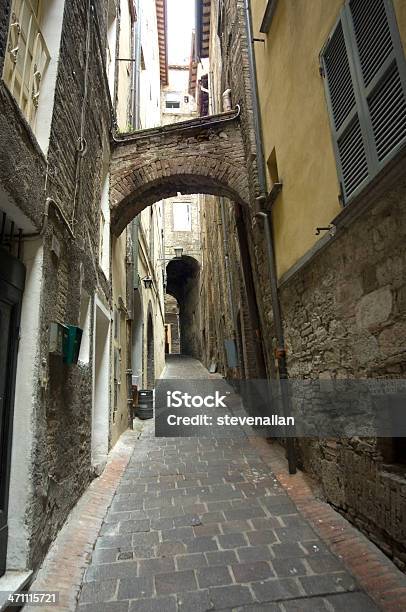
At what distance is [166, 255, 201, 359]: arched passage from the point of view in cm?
2228

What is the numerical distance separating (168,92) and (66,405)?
26.9 m

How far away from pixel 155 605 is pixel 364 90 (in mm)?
3809

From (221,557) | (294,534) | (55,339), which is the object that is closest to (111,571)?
(221,557)

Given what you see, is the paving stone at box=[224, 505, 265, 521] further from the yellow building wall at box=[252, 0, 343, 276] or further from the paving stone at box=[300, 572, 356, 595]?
the yellow building wall at box=[252, 0, 343, 276]

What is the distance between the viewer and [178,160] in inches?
263

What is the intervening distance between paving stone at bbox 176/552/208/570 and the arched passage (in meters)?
18.1

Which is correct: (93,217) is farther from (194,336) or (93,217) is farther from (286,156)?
(194,336)

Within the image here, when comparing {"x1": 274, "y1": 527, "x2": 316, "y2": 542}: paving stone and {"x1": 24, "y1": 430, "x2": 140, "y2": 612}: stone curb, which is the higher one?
{"x1": 24, "y1": 430, "x2": 140, "y2": 612}: stone curb

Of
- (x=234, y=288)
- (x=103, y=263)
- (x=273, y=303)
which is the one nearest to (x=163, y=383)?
(x=234, y=288)

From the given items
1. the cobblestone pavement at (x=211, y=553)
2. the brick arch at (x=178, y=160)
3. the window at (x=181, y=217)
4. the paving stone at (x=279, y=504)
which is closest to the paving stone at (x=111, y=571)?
the cobblestone pavement at (x=211, y=553)

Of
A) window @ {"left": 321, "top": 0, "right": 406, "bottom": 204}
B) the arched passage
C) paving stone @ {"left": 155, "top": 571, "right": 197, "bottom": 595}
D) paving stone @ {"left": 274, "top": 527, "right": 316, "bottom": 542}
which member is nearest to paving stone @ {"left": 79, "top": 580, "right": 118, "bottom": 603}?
paving stone @ {"left": 155, "top": 571, "right": 197, "bottom": 595}

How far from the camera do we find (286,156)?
4.66 m

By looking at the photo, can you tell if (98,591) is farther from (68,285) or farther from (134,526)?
(68,285)

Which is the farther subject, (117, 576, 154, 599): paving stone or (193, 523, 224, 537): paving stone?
(193, 523, 224, 537): paving stone
